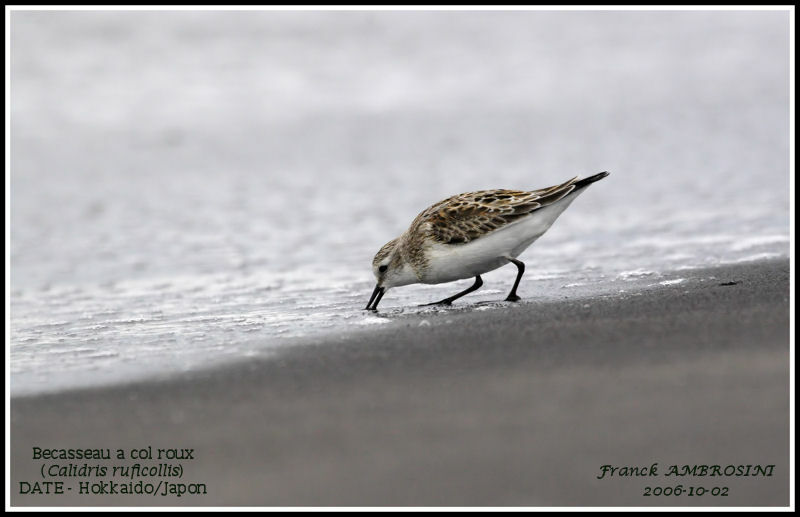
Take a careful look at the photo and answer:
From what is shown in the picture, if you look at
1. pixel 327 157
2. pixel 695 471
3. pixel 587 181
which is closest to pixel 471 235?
pixel 587 181

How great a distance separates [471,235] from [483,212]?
17 cm

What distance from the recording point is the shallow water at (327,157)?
687 cm

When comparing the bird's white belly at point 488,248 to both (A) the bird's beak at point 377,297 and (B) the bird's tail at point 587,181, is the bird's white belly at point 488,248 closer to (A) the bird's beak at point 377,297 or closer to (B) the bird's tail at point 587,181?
(B) the bird's tail at point 587,181

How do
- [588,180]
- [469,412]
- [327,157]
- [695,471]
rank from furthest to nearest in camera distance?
1. [327,157]
2. [588,180]
3. [469,412]
4. [695,471]

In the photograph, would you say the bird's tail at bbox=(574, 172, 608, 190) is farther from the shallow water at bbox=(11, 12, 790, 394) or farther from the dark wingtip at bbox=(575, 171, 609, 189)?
the shallow water at bbox=(11, 12, 790, 394)

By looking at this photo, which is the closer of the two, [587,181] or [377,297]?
[587,181]

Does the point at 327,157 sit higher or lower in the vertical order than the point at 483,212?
higher

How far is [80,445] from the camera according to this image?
4.18 metres

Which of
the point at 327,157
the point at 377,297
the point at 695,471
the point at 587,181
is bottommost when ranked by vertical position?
the point at 695,471

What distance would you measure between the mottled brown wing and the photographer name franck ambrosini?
2.69 meters

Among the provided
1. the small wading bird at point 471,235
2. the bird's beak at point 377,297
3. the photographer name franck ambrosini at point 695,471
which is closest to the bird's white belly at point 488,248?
the small wading bird at point 471,235

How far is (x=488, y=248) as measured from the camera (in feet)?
20.2

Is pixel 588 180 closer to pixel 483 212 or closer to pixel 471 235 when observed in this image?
pixel 483 212

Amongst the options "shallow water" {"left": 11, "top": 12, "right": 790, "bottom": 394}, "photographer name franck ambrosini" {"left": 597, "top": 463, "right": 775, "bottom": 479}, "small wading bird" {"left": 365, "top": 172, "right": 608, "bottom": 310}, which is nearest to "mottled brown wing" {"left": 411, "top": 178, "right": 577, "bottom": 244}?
"small wading bird" {"left": 365, "top": 172, "right": 608, "bottom": 310}
